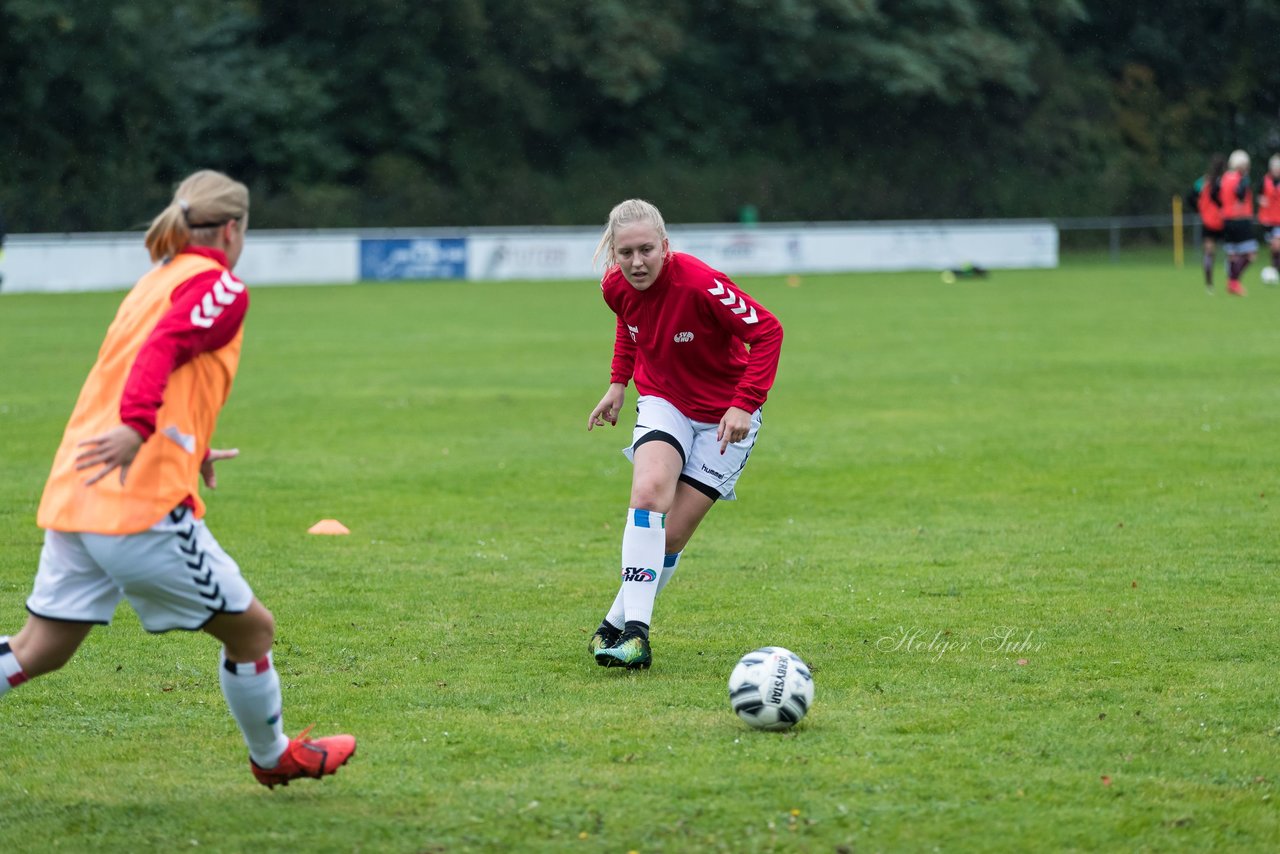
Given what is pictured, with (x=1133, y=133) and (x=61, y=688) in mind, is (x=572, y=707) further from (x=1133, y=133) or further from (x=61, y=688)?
(x=1133, y=133)

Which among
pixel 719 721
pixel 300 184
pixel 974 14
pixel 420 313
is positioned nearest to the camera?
pixel 719 721

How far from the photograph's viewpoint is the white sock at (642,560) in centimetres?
634

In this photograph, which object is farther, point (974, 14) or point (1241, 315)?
point (974, 14)

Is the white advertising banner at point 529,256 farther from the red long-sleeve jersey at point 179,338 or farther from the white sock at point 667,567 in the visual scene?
the red long-sleeve jersey at point 179,338

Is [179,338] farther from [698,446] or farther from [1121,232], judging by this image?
[1121,232]

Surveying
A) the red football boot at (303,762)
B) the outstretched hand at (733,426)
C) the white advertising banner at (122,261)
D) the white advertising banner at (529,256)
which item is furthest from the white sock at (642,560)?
the white advertising banner at (529,256)

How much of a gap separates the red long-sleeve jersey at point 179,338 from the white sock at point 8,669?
0.78 meters

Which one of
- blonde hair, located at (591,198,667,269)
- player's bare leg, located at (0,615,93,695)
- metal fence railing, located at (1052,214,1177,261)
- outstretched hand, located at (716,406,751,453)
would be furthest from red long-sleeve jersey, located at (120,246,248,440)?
metal fence railing, located at (1052,214,1177,261)

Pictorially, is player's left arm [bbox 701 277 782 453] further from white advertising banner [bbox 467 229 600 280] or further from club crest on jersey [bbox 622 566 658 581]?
white advertising banner [bbox 467 229 600 280]

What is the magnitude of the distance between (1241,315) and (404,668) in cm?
2052

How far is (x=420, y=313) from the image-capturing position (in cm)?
2684

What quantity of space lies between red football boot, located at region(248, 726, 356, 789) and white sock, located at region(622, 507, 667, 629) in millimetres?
1764

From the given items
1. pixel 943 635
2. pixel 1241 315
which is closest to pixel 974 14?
pixel 1241 315

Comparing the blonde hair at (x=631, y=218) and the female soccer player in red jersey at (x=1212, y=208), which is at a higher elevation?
the blonde hair at (x=631, y=218)
